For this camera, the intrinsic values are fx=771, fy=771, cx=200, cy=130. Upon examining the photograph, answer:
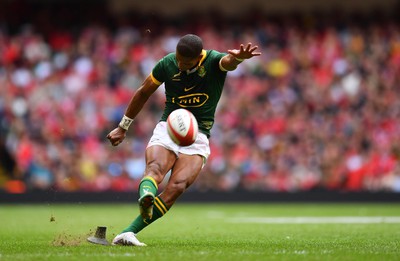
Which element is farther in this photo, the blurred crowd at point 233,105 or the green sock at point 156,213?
the blurred crowd at point 233,105

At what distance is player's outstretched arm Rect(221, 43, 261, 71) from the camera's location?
9.14 metres

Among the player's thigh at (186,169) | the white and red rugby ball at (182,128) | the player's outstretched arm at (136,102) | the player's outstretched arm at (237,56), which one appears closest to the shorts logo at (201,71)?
the player's outstretched arm at (237,56)

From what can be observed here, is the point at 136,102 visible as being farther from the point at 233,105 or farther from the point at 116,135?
the point at 233,105

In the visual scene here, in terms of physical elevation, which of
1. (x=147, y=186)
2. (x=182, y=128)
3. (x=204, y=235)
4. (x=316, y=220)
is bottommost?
(x=204, y=235)

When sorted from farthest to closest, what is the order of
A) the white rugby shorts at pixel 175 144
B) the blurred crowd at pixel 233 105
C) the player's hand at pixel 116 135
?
the blurred crowd at pixel 233 105, the player's hand at pixel 116 135, the white rugby shorts at pixel 175 144

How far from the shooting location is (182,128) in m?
8.99

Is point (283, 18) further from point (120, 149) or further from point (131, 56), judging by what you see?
point (120, 149)

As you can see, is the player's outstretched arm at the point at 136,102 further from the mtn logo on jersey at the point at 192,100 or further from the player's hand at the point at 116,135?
the mtn logo on jersey at the point at 192,100

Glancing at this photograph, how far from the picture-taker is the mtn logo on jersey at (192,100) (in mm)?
9797

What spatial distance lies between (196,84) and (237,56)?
789mm

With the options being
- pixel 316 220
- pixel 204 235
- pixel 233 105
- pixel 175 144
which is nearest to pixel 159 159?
pixel 175 144

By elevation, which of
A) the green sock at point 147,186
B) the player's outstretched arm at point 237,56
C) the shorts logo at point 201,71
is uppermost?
the player's outstretched arm at point 237,56

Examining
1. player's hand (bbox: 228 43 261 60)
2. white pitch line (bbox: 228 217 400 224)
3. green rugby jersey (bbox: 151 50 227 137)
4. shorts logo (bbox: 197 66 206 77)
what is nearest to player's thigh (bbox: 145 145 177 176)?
green rugby jersey (bbox: 151 50 227 137)

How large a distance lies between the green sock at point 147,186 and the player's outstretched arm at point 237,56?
67.2 inches
